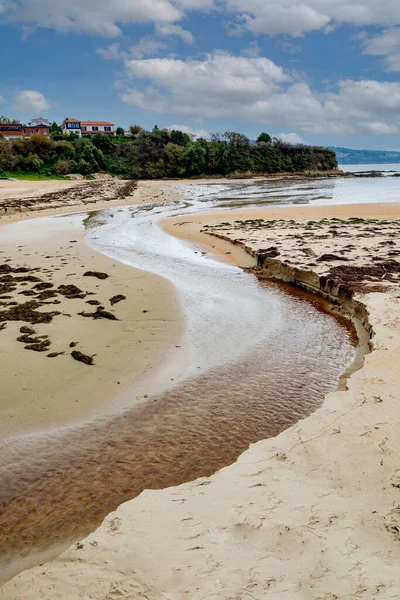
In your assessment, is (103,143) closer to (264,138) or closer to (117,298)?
(264,138)

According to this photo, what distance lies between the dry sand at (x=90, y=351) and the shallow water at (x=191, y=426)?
0.35 metres

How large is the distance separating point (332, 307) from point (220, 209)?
20.5 m

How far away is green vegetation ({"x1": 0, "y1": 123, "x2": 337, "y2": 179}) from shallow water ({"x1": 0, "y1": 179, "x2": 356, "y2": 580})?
52056 mm

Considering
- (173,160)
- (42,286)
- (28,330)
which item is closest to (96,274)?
(42,286)

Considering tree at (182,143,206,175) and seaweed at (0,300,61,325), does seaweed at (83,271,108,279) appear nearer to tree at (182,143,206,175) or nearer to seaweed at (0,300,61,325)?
seaweed at (0,300,61,325)

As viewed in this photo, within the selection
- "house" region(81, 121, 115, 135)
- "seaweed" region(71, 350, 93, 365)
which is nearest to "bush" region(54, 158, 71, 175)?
"house" region(81, 121, 115, 135)

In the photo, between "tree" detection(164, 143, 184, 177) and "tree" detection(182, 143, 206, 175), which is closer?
"tree" detection(182, 143, 206, 175)

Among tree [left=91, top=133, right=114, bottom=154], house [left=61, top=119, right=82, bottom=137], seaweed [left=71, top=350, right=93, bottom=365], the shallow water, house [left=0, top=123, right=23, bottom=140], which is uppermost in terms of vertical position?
house [left=61, top=119, right=82, bottom=137]

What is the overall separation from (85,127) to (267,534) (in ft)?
389

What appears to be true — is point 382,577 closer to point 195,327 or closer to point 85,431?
point 85,431

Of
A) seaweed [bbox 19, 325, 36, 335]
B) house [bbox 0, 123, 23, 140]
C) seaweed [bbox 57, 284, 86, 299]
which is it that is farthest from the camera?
house [bbox 0, 123, 23, 140]

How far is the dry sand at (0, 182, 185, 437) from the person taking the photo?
5730 millimetres

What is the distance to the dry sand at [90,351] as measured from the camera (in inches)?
226

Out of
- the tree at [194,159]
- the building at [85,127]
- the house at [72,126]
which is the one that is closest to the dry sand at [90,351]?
the tree at [194,159]
